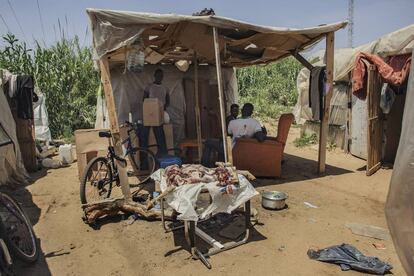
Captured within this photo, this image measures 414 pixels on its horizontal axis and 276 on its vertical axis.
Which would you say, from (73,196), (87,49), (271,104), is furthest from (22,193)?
(271,104)

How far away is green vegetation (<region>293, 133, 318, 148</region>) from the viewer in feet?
34.7

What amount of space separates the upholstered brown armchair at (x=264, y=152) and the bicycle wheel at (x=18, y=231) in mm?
4061

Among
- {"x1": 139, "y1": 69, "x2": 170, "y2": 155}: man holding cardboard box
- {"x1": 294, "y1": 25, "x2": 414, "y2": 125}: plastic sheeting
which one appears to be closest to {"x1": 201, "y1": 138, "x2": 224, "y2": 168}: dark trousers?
{"x1": 139, "y1": 69, "x2": 170, "y2": 155}: man holding cardboard box

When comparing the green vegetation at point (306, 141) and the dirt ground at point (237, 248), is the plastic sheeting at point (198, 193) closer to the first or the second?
the dirt ground at point (237, 248)

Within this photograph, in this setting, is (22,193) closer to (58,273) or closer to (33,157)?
(33,157)

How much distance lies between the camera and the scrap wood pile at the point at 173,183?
13.0 feet

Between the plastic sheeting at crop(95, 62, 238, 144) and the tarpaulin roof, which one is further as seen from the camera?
the plastic sheeting at crop(95, 62, 238, 144)

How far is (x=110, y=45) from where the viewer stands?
4.95m

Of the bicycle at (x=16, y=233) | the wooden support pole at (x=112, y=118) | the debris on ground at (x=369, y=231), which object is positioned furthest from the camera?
the wooden support pole at (x=112, y=118)

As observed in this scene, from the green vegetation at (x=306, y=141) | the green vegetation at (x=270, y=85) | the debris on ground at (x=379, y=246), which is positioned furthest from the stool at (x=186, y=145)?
the green vegetation at (x=270, y=85)

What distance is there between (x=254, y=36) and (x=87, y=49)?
324 inches

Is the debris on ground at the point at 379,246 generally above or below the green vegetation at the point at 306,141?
below

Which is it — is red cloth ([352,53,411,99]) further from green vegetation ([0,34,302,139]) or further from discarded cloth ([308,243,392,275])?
green vegetation ([0,34,302,139])

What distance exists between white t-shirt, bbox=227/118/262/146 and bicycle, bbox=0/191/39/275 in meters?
4.11
